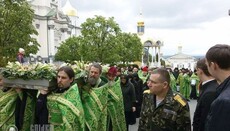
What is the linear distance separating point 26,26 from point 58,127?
22.0m

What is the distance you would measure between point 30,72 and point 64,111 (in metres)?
0.70

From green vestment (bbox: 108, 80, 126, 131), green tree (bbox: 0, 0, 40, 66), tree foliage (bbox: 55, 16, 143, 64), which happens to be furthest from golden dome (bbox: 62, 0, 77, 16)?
green vestment (bbox: 108, 80, 126, 131)

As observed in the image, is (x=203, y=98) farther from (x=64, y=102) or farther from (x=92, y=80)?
(x=92, y=80)

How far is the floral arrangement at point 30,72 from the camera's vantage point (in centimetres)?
590

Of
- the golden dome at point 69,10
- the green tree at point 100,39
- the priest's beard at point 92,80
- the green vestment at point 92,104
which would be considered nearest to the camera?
the green vestment at point 92,104

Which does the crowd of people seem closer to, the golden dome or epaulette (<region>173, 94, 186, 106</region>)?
epaulette (<region>173, 94, 186, 106</region>)

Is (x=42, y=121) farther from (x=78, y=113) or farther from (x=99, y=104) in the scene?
(x=99, y=104)

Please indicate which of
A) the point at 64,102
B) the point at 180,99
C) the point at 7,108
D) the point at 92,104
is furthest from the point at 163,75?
the point at 7,108

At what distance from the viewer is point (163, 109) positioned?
197 inches

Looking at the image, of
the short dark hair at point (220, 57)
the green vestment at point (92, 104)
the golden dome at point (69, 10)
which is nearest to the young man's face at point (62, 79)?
→ the green vestment at point (92, 104)

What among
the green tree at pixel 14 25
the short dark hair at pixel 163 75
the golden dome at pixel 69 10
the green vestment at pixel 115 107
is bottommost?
the green vestment at pixel 115 107

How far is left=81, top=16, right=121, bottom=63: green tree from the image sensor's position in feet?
177

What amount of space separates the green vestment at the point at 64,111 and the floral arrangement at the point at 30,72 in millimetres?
303

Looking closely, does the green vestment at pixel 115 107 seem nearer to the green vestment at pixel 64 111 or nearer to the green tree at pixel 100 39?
the green vestment at pixel 64 111
